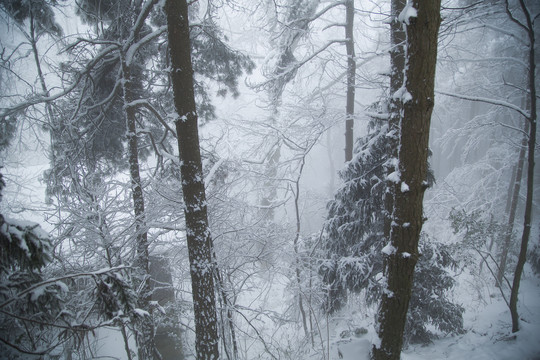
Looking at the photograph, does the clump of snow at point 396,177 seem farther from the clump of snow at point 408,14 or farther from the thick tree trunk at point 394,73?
the clump of snow at point 408,14

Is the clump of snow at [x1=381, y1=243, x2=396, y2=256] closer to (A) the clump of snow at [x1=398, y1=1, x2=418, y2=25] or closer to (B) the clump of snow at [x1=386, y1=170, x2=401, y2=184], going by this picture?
(B) the clump of snow at [x1=386, y1=170, x2=401, y2=184]

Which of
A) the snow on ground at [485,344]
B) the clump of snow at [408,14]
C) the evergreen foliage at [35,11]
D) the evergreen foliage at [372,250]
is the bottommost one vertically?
the snow on ground at [485,344]

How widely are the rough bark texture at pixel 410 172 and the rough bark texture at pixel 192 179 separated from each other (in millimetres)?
2463

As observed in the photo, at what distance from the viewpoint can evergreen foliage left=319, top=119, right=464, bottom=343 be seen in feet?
18.0

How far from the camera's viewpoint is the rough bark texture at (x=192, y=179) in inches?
136

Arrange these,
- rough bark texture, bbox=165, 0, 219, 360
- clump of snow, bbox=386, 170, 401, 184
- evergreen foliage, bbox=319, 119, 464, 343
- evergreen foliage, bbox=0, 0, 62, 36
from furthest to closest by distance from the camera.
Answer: evergreen foliage, bbox=319, 119, 464, 343 < evergreen foliage, bbox=0, 0, 62, 36 < rough bark texture, bbox=165, 0, 219, 360 < clump of snow, bbox=386, 170, 401, 184

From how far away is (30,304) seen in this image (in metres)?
2.10

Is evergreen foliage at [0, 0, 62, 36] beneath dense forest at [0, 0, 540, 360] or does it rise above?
above

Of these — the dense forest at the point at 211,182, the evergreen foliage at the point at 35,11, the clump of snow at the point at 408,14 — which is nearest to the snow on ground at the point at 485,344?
the dense forest at the point at 211,182

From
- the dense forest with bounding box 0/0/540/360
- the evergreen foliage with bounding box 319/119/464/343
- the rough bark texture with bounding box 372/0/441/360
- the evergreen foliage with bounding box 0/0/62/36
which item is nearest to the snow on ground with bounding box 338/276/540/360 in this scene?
the dense forest with bounding box 0/0/540/360

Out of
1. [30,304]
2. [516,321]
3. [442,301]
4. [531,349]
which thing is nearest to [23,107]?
[30,304]

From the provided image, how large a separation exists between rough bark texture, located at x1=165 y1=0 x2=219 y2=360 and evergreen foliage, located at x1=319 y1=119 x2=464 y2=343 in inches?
127

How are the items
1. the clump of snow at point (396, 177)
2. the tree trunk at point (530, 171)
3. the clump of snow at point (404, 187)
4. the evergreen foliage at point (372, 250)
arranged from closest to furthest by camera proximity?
the clump of snow at point (404, 187), the clump of snow at point (396, 177), the tree trunk at point (530, 171), the evergreen foliage at point (372, 250)

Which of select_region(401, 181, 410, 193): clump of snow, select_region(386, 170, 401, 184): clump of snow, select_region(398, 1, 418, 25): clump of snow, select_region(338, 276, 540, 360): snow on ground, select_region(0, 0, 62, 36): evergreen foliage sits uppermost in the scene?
select_region(0, 0, 62, 36): evergreen foliage
